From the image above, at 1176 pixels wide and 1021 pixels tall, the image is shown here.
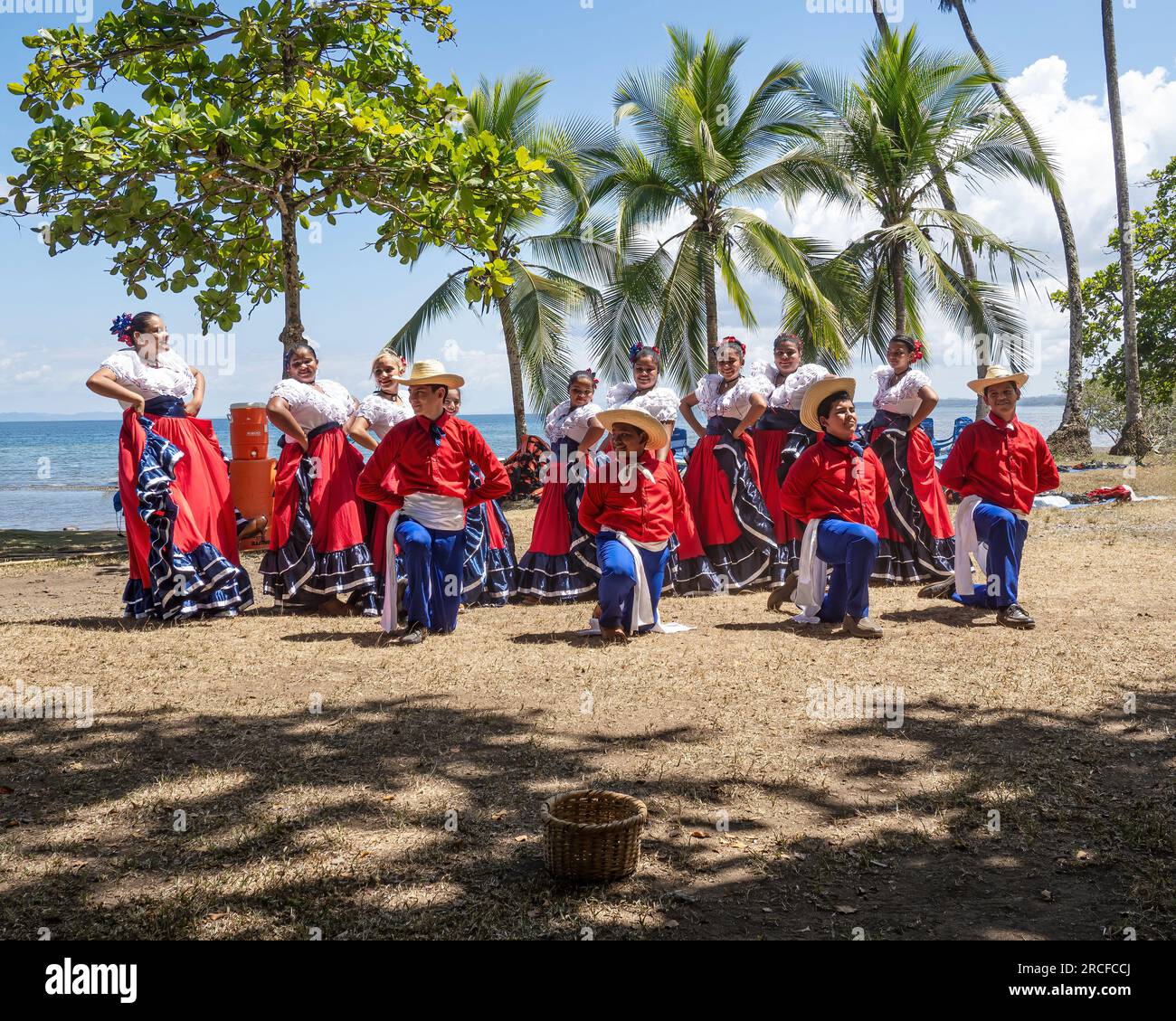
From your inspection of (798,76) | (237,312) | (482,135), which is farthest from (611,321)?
(482,135)

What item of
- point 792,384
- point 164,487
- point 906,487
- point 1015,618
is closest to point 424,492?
point 164,487

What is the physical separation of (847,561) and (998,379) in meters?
1.76

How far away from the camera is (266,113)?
9.46 metres

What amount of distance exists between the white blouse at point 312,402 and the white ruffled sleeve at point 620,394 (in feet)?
7.25

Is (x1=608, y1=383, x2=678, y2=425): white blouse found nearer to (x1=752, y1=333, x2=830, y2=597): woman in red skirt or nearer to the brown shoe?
(x1=752, y1=333, x2=830, y2=597): woman in red skirt

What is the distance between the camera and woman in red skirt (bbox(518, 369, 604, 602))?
915 centimetres

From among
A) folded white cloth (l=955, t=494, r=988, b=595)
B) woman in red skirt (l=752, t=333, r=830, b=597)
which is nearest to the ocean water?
woman in red skirt (l=752, t=333, r=830, b=597)

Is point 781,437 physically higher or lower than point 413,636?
higher

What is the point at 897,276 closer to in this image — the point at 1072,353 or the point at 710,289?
the point at 710,289

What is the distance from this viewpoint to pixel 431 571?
7395 mm

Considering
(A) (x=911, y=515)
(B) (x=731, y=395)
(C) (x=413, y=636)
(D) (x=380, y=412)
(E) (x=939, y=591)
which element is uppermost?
(B) (x=731, y=395)

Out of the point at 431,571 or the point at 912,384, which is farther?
the point at 912,384

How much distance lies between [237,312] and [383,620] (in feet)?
21.5

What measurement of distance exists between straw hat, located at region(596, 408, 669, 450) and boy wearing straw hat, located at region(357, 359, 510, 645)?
33.8 inches
